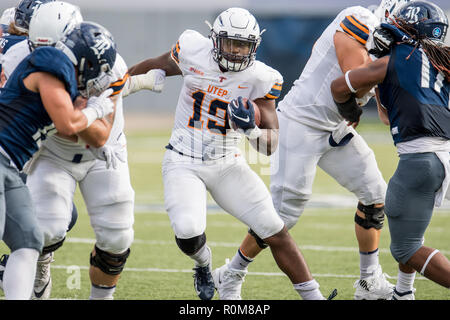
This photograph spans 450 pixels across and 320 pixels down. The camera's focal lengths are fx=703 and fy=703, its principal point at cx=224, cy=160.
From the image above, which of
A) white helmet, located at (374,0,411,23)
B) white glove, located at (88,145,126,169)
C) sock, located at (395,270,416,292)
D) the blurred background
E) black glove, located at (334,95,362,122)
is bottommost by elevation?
the blurred background

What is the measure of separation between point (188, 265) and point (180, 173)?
1710 mm

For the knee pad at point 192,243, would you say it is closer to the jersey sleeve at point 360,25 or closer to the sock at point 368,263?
the sock at point 368,263

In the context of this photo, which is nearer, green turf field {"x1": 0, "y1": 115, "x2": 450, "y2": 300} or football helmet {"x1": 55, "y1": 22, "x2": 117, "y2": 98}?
football helmet {"x1": 55, "y1": 22, "x2": 117, "y2": 98}

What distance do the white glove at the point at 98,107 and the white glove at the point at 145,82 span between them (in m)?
0.62

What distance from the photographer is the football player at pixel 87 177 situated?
4.04 metres

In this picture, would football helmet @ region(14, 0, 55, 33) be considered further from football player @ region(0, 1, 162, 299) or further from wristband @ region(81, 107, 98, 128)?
wristband @ region(81, 107, 98, 128)

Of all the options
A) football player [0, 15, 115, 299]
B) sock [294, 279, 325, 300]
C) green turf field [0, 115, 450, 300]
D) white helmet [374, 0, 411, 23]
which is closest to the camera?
football player [0, 15, 115, 299]

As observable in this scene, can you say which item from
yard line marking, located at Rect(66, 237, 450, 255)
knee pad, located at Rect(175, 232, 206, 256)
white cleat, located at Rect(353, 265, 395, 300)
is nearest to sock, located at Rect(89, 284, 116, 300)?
knee pad, located at Rect(175, 232, 206, 256)

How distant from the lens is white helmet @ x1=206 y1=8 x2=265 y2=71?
4.40m

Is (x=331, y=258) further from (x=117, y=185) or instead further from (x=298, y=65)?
(x=298, y=65)

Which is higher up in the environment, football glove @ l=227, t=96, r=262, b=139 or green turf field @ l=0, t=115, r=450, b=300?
football glove @ l=227, t=96, r=262, b=139

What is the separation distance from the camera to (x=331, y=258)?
20.5 ft

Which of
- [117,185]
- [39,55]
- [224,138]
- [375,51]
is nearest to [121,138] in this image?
[117,185]

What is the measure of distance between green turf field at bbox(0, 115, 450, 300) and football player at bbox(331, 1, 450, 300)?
3.48 ft
